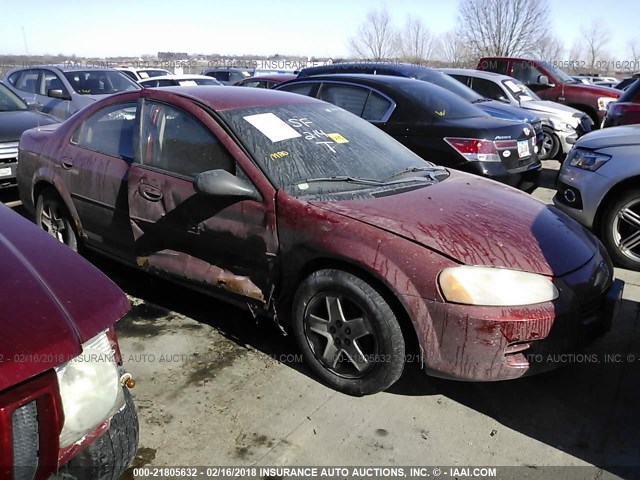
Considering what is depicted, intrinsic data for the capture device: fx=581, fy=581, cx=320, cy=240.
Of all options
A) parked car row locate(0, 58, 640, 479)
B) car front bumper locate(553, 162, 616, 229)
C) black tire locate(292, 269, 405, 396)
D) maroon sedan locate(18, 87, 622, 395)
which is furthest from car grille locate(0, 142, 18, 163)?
car front bumper locate(553, 162, 616, 229)

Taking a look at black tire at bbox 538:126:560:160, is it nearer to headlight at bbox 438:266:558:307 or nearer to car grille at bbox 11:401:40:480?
headlight at bbox 438:266:558:307

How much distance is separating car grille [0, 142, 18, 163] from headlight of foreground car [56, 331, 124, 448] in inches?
208

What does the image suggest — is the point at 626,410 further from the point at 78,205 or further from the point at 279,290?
the point at 78,205

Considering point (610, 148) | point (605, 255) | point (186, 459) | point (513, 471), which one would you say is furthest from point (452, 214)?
point (610, 148)

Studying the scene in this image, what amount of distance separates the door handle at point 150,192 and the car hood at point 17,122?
12.4 feet

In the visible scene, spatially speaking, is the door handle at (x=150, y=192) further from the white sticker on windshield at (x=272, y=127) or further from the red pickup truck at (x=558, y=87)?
the red pickup truck at (x=558, y=87)

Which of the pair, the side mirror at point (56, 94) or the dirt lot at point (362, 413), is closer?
the dirt lot at point (362, 413)

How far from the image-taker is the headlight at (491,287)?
2711 mm

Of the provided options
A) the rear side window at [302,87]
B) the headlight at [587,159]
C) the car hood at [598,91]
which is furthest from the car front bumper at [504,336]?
the car hood at [598,91]

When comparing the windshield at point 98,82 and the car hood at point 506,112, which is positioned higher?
the windshield at point 98,82

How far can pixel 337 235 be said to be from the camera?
2.97 metres

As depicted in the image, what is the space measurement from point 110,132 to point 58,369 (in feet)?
9.29

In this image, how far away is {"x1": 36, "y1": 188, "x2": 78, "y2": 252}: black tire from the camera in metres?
4.60

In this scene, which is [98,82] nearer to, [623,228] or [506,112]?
[506,112]
